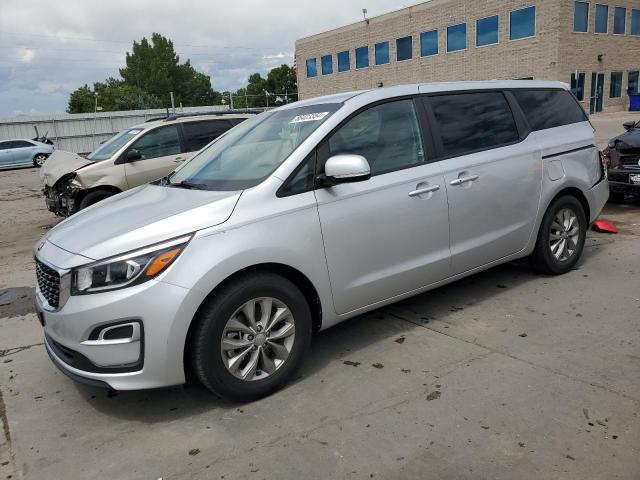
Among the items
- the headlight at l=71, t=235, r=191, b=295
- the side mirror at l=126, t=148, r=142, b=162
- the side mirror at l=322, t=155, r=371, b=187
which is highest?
the side mirror at l=322, t=155, r=371, b=187

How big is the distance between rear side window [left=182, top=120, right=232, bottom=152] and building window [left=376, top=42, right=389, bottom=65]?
36.7m

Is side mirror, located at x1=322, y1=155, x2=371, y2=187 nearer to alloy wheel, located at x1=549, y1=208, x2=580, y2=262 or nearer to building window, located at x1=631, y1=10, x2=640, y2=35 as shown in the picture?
alloy wheel, located at x1=549, y1=208, x2=580, y2=262

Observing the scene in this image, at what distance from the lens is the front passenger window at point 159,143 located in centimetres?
884

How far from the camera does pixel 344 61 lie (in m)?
46.9

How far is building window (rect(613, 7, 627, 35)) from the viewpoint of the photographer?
1363 inches

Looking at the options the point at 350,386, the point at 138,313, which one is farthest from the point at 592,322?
the point at 138,313

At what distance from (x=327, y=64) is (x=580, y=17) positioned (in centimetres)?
2209

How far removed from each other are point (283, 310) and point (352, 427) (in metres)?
0.78

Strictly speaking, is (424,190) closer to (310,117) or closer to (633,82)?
(310,117)

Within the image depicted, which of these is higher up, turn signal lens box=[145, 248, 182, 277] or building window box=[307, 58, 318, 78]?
building window box=[307, 58, 318, 78]

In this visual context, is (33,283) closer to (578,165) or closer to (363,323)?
(363,323)

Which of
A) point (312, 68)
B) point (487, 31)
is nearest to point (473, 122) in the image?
point (487, 31)

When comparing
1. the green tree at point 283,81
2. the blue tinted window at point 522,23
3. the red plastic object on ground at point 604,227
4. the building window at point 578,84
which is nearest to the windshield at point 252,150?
the red plastic object on ground at point 604,227

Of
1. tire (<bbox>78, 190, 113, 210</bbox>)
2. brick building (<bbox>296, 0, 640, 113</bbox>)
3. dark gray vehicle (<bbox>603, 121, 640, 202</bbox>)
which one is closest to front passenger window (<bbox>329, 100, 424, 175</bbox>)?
dark gray vehicle (<bbox>603, 121, 640, 202</bbox>)
